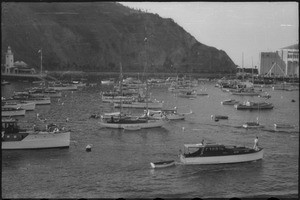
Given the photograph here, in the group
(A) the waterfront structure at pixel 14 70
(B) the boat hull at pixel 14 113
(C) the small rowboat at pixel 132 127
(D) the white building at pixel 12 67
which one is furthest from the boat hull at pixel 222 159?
(D) the white building at pixel 12 67

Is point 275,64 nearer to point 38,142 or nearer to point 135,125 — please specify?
point 135,125

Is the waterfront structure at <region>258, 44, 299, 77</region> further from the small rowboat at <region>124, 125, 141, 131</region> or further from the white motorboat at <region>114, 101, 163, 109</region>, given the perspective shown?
the small rowboat at <region>124, 125, 141, 131</region>

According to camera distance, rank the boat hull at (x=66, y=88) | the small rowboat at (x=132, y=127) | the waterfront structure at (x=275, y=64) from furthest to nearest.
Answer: the waterfront structure at (x=275, y=64)
the boat hull at (x=66, y=88)
the small rowboat at (x=132, y=127)

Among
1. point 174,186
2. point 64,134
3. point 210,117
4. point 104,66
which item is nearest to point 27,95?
point 210,117

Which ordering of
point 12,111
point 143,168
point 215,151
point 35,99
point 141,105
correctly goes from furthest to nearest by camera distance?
point 141,105
point 35,99
point 12,111
point 215,151
point 143,168

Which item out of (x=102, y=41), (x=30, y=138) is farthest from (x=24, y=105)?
(x=102, y=41)

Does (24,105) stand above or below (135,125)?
above

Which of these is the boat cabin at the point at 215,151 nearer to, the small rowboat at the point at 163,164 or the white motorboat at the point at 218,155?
the white motorboat at the point at 218,155
